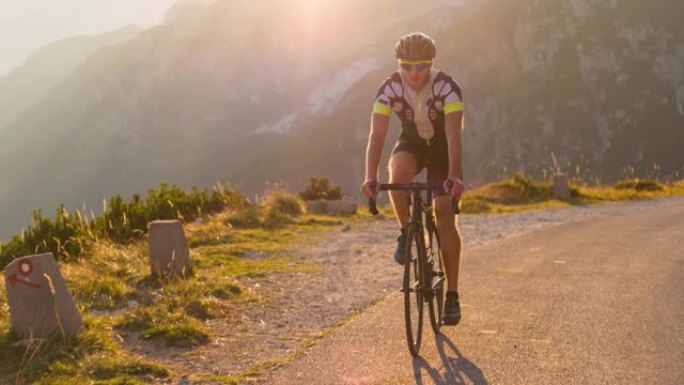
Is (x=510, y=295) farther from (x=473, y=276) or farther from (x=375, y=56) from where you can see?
(x=375, y=56)

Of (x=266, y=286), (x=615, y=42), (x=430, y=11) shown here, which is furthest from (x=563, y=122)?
(x=266, y=286)

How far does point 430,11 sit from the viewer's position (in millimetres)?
180625

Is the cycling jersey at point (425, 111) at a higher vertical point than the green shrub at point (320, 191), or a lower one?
higher

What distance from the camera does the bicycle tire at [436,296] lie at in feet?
19.7

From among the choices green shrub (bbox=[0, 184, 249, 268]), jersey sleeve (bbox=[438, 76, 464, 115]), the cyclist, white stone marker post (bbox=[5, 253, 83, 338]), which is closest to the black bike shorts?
the cyclist

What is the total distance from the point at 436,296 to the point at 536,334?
2.92ft

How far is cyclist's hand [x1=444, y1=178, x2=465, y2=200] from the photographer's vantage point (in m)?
5.41

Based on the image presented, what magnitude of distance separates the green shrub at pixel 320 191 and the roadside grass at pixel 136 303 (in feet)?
26.3

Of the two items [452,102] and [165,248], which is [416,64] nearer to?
[452,102]

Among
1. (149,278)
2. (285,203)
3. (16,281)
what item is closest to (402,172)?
(16,281)

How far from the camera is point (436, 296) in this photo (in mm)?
6113

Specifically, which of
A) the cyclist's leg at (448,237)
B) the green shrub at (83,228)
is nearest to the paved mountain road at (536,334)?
the cyclist's leg at (448,237)

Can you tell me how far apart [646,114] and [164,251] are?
5554 inches

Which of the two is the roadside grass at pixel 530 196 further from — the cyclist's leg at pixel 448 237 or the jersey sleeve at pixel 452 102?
the jersey sleeve at pixel 452 102
